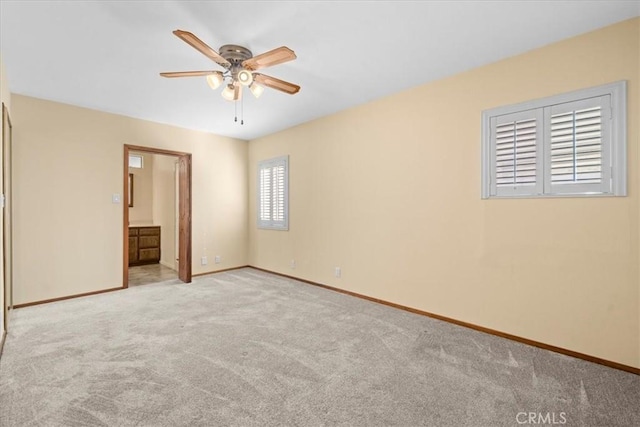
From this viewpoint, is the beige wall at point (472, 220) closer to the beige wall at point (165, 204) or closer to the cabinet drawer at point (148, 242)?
the beige wall at point (165, 204)

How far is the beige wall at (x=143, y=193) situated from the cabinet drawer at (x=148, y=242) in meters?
0.54

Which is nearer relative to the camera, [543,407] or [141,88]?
[543,407]

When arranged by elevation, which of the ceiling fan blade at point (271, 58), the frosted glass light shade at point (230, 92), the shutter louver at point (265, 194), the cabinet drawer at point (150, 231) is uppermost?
the ceiling fan blade at point (271, 58)

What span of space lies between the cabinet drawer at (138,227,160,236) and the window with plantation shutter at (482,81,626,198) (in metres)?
6.22

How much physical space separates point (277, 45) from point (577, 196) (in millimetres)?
2766

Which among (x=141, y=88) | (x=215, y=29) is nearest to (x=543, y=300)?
(x=215, y=29)

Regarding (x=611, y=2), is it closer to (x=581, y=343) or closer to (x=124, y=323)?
(x=581, y=343)

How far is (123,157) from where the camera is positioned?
4.41 metres

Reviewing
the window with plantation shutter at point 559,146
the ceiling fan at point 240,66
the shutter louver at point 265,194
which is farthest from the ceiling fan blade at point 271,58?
the shutter louver at point 265,194

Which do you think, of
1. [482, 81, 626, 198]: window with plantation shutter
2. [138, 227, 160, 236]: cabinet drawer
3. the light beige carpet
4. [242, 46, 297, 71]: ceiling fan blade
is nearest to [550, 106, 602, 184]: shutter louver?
[482, 81, 626, 198]: window with plantation shutter

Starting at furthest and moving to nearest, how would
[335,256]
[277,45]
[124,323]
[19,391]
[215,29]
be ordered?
1. [335,256]
2. [124,323]
3. [277,45]
4. [215,29]
5. [19,391]

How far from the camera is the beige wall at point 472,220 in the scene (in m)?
2.27

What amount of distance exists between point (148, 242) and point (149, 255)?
280mm

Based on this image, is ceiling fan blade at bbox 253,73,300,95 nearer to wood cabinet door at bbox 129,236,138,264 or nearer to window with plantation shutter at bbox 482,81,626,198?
window with plantation shutter at bbox 482,81,626,198
